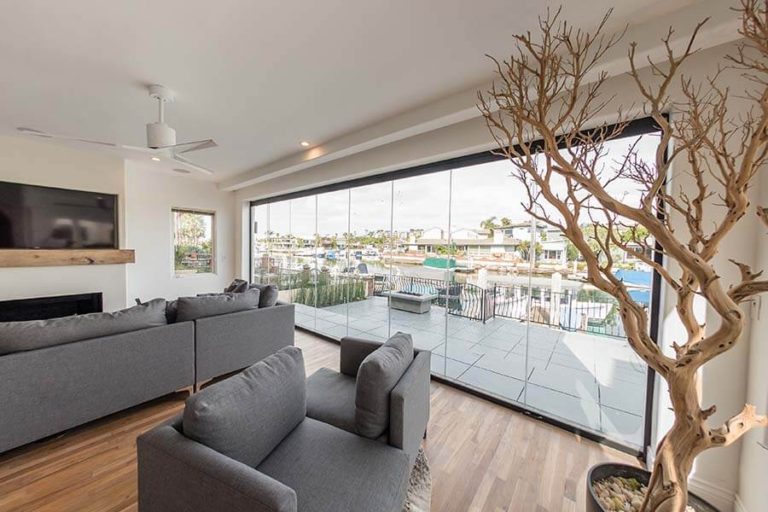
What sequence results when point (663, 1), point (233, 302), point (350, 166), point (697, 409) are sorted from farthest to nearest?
point (350, 166)
point (233, 302)
point (663, 1)
point (697, 409)

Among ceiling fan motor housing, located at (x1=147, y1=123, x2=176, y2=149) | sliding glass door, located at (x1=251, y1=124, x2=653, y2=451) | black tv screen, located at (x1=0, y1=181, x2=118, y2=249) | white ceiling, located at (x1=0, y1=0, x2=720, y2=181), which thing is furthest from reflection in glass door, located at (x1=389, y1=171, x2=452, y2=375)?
black tv screen, located at (x1=0, y1=181, x2=118, y2=249)

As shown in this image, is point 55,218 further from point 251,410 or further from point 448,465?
point 448,465

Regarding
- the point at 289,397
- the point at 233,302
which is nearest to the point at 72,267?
the point at 233,302

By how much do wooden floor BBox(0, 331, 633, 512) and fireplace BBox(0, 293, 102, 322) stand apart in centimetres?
257

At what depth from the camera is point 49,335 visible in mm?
1985

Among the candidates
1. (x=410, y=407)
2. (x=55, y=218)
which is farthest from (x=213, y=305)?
(x=55, y=218)

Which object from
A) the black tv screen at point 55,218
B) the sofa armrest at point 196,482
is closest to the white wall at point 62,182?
the black tv screen at point 55,218

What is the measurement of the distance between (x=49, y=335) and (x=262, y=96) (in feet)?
7.67

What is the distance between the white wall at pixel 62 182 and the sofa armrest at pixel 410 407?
4874mm

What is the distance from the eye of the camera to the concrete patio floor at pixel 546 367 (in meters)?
2.49

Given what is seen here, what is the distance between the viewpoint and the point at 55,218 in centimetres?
389

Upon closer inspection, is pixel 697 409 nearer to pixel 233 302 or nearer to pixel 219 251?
pixel 233 302

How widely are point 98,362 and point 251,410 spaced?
1726 mm

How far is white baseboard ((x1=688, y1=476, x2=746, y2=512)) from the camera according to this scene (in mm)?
1595
